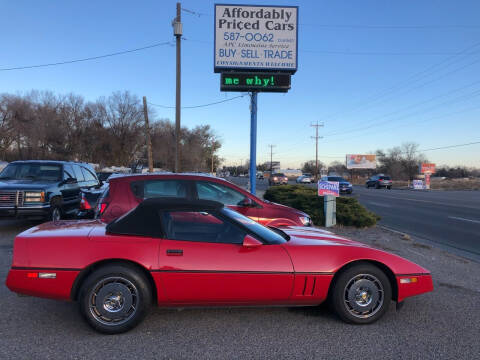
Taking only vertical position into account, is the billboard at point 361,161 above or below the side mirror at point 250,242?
above

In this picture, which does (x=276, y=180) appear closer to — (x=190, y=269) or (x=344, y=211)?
(x=344, y=211)

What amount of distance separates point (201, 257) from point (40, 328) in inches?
68.2

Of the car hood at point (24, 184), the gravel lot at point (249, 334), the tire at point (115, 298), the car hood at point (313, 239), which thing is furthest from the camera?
the car hood at point (24, 184)

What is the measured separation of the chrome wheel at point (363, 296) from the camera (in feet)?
11.7

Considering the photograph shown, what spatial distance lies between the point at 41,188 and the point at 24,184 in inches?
20.3

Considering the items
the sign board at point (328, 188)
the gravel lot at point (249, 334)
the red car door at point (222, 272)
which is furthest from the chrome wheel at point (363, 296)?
the sign board at point (328, 188)

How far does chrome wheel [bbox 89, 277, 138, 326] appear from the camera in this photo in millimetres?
3291

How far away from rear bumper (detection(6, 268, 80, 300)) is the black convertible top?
0.56 meters

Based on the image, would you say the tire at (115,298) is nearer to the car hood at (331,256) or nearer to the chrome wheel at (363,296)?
the car hood at (331,256)

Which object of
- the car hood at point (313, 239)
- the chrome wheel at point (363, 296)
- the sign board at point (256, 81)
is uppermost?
the sign board at point (256, 81)

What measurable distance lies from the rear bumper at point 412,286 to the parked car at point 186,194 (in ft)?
8.03

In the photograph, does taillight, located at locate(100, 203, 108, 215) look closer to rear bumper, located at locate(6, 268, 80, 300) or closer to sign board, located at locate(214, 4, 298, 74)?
rear bumper, located at locate(6, 268, 80, 300)

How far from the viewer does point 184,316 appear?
3740 millimetres

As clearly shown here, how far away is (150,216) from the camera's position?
358 centimetres
